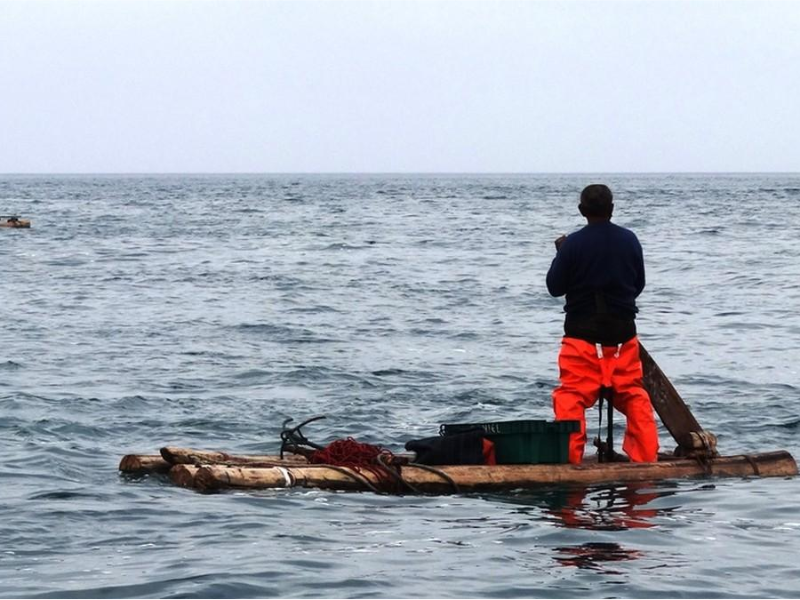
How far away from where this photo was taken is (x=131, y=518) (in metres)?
9.37

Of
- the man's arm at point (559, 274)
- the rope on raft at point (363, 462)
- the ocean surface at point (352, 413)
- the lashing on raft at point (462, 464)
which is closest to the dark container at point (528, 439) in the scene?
the lashing on raft at point (462, 464)

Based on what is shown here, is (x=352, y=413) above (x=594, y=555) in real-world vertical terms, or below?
below

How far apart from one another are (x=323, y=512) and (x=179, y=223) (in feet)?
162

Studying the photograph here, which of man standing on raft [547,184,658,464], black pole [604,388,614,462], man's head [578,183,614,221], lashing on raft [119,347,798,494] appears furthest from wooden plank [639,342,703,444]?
man's head [578,183,614,221]

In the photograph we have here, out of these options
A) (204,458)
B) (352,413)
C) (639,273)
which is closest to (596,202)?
(639,273)

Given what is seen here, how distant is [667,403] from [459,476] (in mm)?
1882

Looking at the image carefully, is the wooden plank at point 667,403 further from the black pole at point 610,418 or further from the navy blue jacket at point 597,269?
the navy blue jacket at point 597,269

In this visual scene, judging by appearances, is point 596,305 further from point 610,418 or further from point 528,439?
point 528,439

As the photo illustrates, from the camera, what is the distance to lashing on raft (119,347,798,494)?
9953 mm

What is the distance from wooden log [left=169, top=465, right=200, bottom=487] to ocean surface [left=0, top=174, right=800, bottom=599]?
0.28 feet

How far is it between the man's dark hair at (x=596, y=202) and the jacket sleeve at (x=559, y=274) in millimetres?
337

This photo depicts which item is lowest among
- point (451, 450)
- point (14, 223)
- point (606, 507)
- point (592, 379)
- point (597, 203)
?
point (14, 223)

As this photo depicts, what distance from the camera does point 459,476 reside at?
10.1 metres

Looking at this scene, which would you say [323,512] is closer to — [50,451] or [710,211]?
[50,451]
